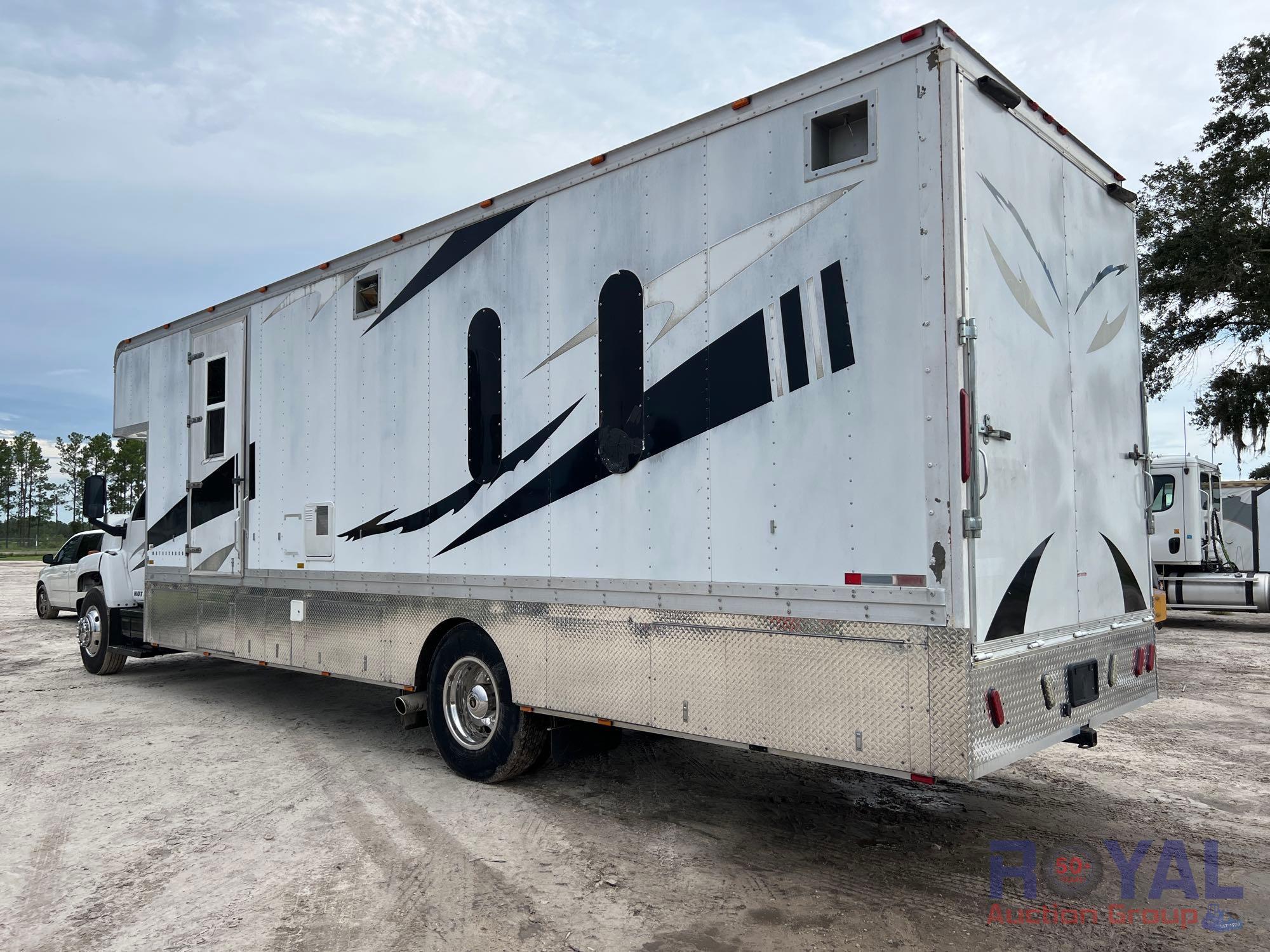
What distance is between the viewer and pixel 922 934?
3.61 metres

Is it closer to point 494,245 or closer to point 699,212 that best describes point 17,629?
point 494,245

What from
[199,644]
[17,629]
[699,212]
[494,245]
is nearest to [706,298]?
[699,212]

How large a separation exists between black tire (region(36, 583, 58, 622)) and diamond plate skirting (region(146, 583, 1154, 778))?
12988mm

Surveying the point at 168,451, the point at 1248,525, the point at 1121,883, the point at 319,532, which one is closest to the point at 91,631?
the point at 168,451

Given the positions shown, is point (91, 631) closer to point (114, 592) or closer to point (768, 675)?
point (114, 592)

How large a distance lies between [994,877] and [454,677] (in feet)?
10.7

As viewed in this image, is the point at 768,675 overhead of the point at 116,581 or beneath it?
beneath

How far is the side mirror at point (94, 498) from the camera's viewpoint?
951 centimetres

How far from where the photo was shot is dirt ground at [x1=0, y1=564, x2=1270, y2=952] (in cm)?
369

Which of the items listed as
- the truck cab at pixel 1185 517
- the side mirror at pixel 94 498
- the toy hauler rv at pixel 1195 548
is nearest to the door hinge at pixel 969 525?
the side mirror at pixel 94 498

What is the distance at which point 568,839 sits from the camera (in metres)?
4.70

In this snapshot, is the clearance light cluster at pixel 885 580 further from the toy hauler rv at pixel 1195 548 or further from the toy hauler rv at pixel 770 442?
the toy hauler rv at pixel 1195 548

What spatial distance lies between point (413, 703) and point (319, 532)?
1565mm

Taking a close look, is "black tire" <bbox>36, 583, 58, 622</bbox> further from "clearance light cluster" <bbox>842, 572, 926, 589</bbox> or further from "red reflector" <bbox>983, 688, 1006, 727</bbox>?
"red reflector" <bbox>983, 688, 1006, 727</bbox>
